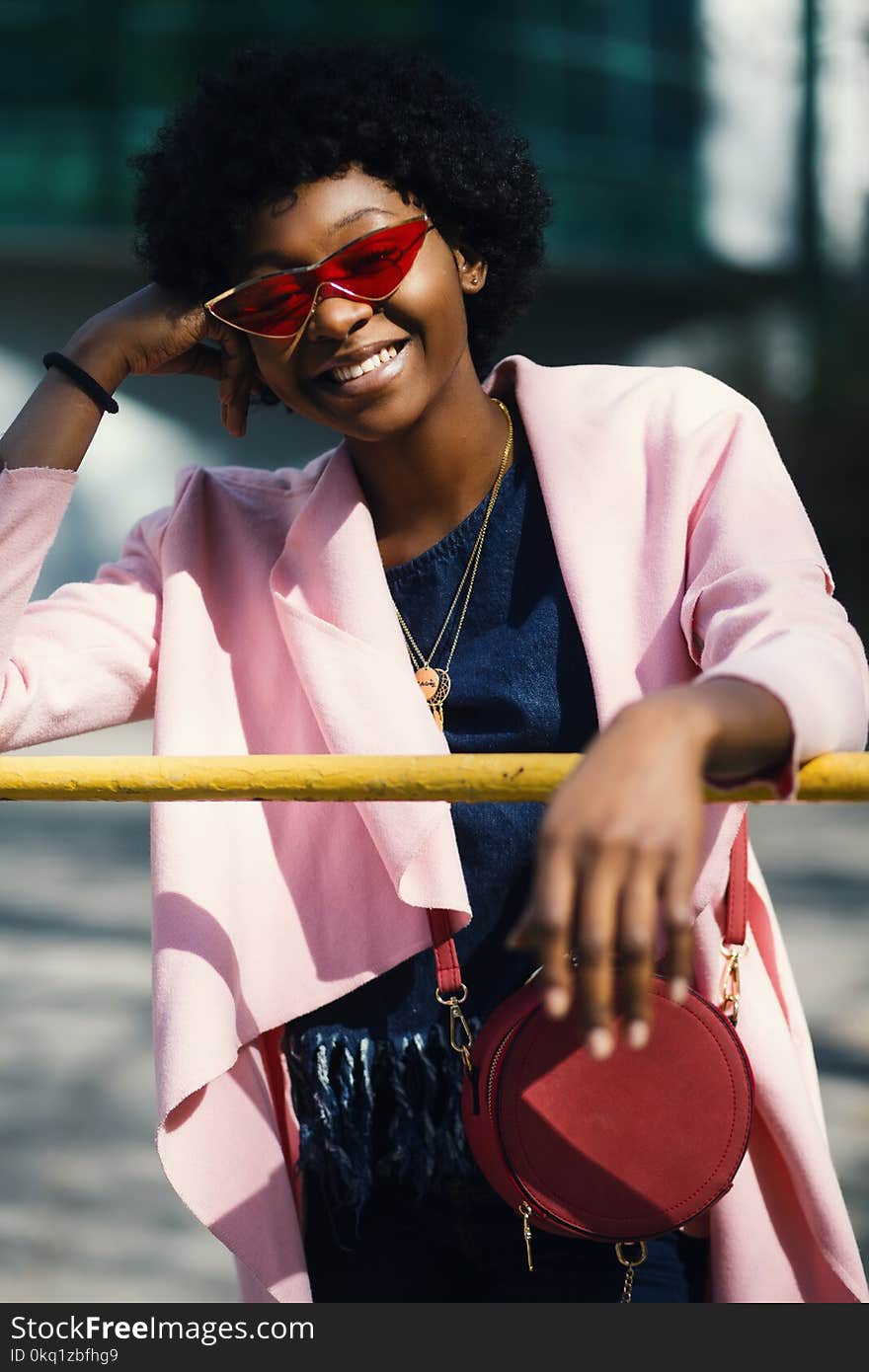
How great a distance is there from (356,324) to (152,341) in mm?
355

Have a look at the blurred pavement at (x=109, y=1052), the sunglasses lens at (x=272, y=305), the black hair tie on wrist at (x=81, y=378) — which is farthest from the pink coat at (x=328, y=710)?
the blurred pavement at (x=109, y=1052)

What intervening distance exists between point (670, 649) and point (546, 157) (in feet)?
54.2

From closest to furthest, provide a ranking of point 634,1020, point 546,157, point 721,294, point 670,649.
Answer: point 634,1020 < point 670,649 < point 546,157 < point 721,294

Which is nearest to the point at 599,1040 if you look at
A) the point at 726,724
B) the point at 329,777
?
the point at 726,724

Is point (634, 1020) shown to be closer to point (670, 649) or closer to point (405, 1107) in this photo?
point (670, 649)

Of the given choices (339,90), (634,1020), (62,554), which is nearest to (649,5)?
(62,554)

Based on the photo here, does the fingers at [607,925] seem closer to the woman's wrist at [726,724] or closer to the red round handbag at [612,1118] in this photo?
the woman's wrist at [726,724]

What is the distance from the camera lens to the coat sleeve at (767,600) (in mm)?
1386

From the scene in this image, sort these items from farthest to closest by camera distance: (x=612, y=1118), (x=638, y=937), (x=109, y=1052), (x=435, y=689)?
(x=109, y=1052) < (x=435, y=689) < (x=612, y=1118) < (x=638, y=937)

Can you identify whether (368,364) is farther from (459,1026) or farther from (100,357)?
(459,1026)

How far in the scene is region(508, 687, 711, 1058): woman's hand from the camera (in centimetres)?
114

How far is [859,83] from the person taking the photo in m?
16.7

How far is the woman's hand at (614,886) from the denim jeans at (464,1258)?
0.86 m

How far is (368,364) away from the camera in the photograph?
1.93 meters
